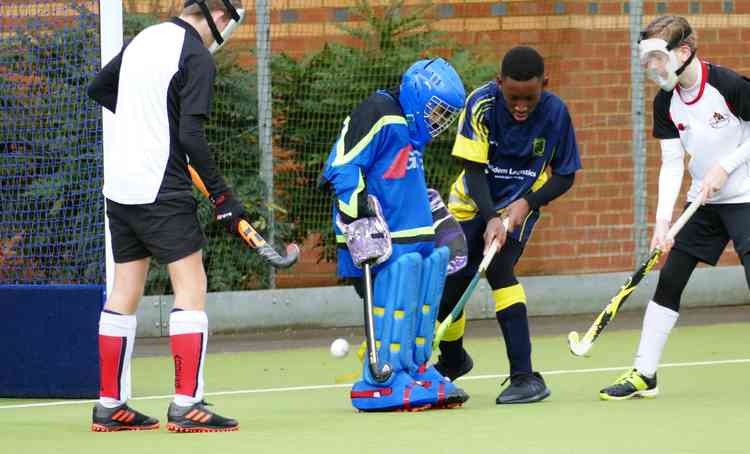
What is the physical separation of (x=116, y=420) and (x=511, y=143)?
2.39 m

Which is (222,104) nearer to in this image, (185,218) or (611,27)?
(611,27)

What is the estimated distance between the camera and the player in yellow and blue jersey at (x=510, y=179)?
7.72 m

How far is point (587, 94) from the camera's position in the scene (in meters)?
12.8

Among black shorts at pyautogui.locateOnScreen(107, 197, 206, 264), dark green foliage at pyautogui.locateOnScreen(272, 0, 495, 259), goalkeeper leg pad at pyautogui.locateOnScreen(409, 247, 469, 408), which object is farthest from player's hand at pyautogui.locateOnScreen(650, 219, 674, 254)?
dark green foliage at pyautogui.locateOnScreen(272, 0, 495, 259)

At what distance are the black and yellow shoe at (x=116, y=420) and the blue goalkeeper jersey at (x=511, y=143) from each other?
6.82ft

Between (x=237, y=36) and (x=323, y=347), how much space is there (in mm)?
2572

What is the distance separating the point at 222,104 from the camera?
1173 cm

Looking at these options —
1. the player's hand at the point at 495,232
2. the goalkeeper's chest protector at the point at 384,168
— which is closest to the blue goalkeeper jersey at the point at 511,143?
the player's hand at the point at 495,232

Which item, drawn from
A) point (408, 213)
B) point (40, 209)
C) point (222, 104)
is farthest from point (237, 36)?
point (408, 213)

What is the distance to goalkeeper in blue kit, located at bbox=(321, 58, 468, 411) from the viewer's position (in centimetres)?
733

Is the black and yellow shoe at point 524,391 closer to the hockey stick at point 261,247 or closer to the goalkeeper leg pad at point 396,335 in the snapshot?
the goalkeeper leg pad at point 396,335

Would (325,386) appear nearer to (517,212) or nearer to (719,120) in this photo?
(517,212)

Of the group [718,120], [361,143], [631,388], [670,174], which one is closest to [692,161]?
[670,174]

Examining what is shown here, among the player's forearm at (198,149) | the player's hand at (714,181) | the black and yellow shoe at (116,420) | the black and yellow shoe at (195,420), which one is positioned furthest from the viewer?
the player's hand at (714,181)
